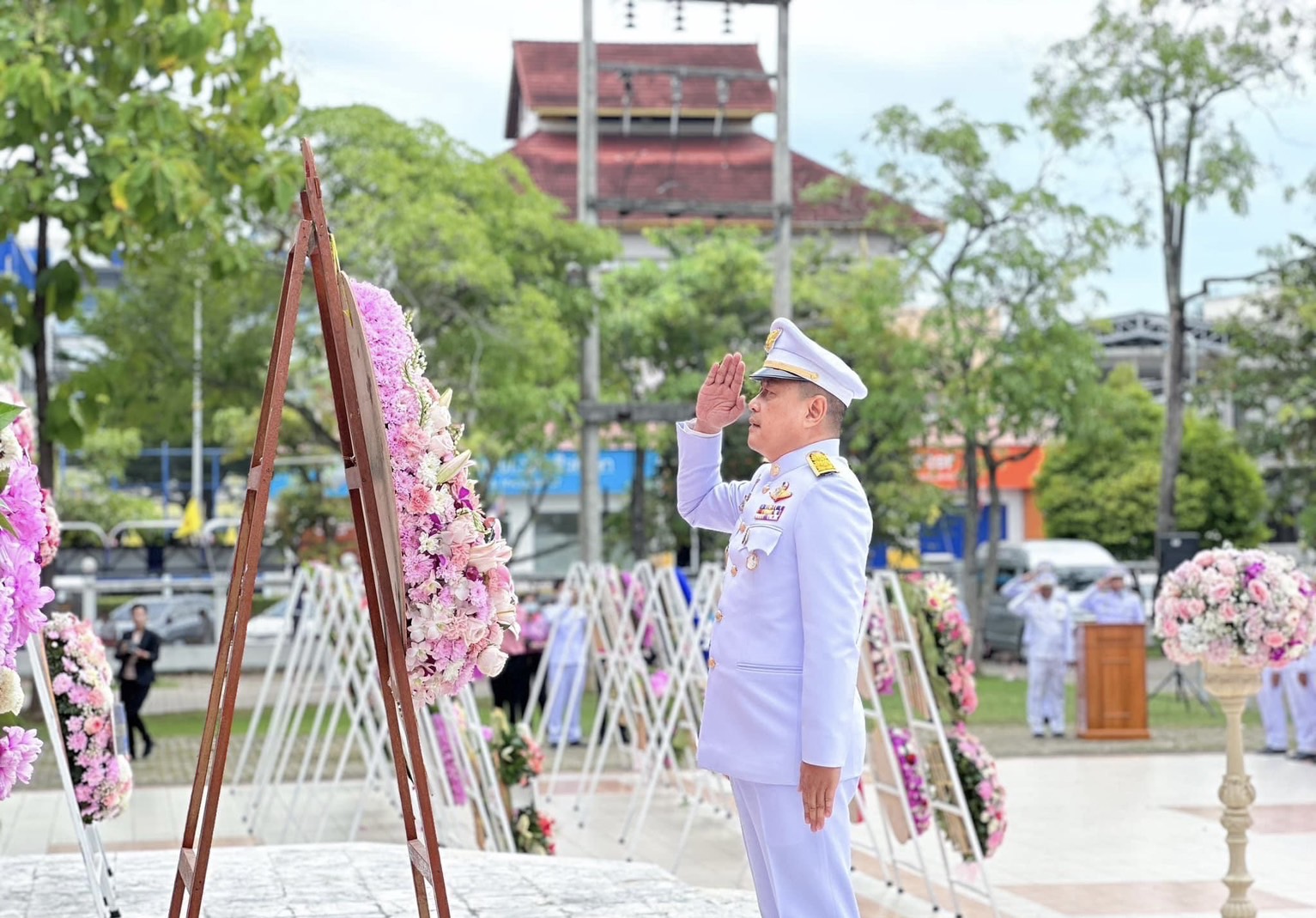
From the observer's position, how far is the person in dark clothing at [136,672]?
1612cm

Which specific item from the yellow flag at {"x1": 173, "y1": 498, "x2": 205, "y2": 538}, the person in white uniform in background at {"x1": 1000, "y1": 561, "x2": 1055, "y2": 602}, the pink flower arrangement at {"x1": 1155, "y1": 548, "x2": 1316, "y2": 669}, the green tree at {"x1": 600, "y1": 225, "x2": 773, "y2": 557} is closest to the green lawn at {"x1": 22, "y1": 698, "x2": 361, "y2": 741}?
the person in white uniform in background at {"x1": 1000, "y1": 561, "x2": 1055, "y2": 602}

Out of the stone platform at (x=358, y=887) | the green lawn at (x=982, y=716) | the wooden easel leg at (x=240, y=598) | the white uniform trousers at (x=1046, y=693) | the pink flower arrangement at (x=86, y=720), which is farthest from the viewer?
the green lawn at (x=982, y=716)

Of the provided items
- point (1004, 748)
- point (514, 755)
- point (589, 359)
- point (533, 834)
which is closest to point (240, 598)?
A: point (533, 834)

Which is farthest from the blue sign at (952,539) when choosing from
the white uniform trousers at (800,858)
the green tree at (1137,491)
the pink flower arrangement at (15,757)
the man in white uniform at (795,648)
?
the pink flower arrangement at (15,757)

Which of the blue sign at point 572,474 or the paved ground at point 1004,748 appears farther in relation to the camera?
the blue sign at point 572,474

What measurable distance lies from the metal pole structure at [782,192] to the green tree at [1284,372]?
957 centimetres

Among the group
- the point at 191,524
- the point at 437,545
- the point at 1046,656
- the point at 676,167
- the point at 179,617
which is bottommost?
the point at 179,617

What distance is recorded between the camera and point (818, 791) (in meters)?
4.32

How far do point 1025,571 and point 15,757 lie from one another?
2952cm

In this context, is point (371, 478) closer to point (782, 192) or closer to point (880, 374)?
point (782, 192)

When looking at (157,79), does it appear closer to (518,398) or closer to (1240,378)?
(518,398)

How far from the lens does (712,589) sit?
11.0m

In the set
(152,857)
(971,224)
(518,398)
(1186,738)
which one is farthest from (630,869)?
(971,224)

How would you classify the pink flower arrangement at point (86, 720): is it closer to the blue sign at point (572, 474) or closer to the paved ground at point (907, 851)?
the paved ground at point (907, 851)
